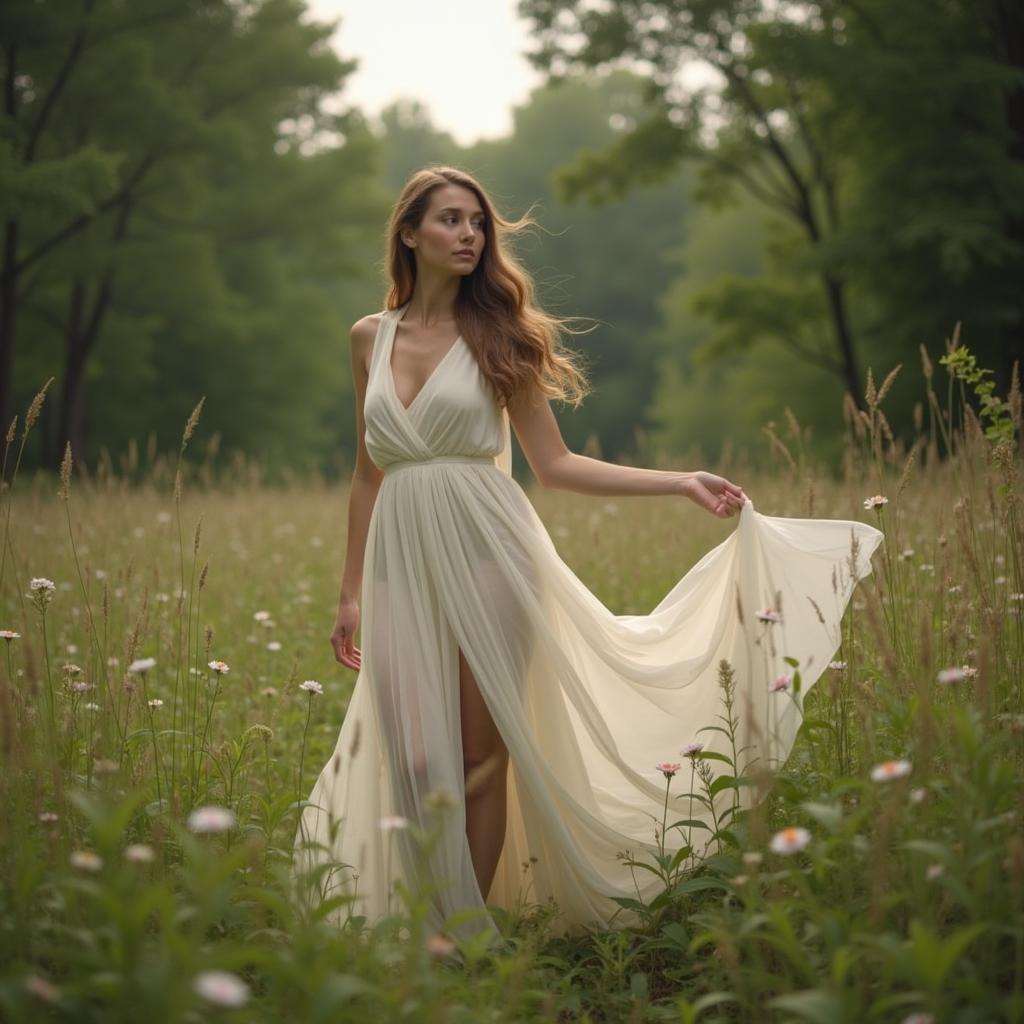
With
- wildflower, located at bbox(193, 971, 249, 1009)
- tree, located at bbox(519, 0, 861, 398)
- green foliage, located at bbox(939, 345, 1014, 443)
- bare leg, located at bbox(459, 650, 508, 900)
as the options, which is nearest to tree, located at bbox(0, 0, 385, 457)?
tree, located at bbox(519, 0, 861, 398)

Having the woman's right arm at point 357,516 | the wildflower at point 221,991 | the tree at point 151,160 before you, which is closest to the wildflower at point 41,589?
the woman's right arm at point 357,516

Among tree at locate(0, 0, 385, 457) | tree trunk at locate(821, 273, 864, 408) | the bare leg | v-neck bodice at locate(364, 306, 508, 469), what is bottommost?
the bare leg

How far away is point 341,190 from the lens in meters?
18.2

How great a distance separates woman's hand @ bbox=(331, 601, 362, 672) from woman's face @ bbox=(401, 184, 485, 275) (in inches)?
42.5

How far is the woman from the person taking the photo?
9.55ft

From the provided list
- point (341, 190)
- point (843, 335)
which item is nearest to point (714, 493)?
point (843, 335)

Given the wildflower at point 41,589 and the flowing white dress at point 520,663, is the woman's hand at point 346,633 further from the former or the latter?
the wildflower at point 41,589

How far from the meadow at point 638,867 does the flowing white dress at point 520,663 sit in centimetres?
12

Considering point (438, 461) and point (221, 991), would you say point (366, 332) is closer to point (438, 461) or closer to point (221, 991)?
point (438, 461)

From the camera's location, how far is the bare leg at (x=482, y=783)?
117 inches

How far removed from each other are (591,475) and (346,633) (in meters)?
0.91

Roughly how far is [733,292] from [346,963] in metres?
13.2

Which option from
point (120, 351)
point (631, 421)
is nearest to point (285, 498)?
point (120, 351)

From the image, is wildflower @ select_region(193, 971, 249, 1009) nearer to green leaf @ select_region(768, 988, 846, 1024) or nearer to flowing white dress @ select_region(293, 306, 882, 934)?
green leaf @ select_region(768, 988, 846, 1024)
